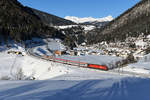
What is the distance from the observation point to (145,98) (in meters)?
9.45

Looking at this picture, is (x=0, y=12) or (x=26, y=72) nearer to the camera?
(x=26, y=72)

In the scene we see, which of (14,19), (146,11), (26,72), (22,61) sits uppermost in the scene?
(146,11)

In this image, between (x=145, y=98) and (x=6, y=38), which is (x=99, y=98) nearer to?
(x=145, y=98)

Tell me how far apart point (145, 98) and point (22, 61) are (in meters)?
56.2

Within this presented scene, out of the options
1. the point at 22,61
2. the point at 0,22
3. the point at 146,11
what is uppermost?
the point at 146,11

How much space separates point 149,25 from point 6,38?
15333 centimetres

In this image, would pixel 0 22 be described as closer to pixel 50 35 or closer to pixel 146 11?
pixel 50 35

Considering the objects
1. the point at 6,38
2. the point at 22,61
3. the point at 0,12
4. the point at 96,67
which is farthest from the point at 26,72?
the point at 0,12

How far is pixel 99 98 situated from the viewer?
368 inches

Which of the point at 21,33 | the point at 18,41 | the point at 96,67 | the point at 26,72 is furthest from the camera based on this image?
the point at 21,33

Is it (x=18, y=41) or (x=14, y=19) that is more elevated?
(x=14, y=19)

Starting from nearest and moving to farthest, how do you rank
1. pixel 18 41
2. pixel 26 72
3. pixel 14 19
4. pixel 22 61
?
1. pixel 26 72
2. pixel 22 61
3. pixel 18 41
4. pixel 14 19

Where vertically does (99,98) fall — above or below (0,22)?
below

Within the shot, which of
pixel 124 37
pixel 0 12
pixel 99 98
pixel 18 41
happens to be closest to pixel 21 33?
pixel 18 41
